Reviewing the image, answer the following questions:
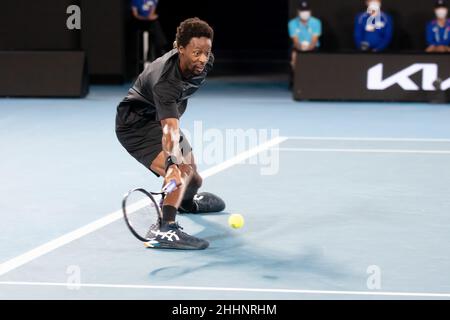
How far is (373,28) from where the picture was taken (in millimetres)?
17984

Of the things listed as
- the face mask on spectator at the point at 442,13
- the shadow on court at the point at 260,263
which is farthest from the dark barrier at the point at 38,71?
the shadow on court at the point at 260,263

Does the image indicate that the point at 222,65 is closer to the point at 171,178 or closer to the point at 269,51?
the point at 269,51

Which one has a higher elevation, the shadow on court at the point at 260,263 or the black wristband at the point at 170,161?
the black wristband at the point at 170,161

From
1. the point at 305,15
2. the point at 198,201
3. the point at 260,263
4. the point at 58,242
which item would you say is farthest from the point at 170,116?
the point at 305,15

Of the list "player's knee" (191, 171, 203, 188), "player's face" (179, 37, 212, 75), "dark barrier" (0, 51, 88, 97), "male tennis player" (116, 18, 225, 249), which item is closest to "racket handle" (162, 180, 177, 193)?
"male tennis player" (116, 18, 225, 249)

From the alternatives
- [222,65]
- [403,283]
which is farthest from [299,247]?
[222,65]

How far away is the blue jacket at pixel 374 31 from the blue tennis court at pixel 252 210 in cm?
333

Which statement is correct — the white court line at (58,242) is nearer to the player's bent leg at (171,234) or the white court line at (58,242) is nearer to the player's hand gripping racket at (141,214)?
the player's hand gripping racket at (141,214)

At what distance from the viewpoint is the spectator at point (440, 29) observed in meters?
17.6

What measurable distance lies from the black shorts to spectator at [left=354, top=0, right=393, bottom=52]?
10.9 meters

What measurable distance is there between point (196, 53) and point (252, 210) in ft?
6.91

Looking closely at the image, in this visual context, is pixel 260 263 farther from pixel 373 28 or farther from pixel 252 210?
pixel 373 28

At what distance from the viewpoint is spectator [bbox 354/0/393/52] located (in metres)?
17.9
